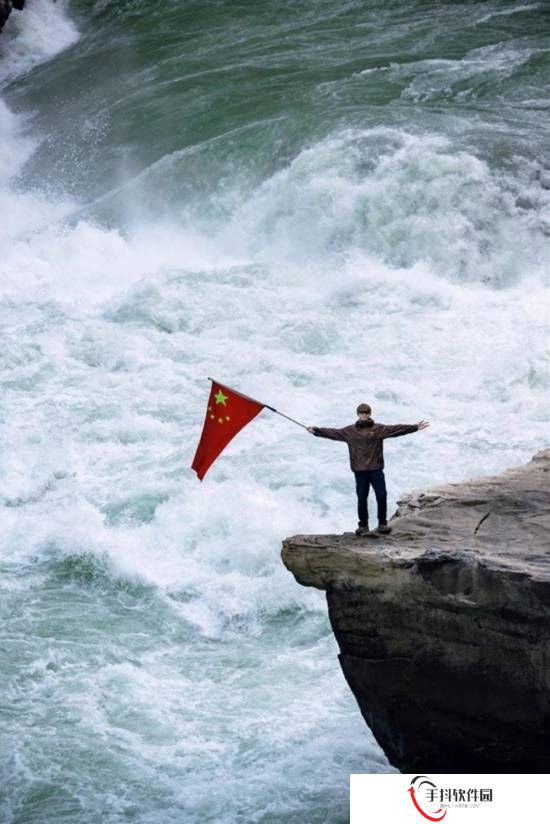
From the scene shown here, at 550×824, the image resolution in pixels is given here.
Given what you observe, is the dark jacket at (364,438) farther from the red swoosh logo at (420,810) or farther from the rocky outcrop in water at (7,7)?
the rocky outcrop in water at (7,7)

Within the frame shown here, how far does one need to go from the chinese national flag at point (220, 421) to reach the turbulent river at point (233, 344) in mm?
2136

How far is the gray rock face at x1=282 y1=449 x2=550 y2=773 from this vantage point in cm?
925

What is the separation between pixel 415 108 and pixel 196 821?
16.2 m

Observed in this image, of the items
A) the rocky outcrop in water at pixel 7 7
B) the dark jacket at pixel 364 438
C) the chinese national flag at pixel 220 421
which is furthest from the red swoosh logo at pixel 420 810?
the rocky outcrop in water at pixel 7 7

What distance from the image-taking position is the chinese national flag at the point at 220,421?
427 inches

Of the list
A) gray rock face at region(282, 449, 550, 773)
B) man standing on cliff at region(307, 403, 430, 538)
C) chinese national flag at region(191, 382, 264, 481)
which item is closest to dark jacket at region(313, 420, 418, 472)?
man standing on cliff at region(307, 403, 430, 538)

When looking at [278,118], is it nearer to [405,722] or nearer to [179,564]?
[179,564]

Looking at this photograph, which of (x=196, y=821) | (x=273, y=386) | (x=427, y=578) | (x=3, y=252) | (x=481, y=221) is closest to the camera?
(x=427, y=578)

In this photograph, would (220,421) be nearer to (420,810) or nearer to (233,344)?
(420,810)

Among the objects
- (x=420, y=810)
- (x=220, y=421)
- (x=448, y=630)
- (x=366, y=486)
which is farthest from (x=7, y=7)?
(x=420, y=810)

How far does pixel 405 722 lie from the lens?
9.85 metres

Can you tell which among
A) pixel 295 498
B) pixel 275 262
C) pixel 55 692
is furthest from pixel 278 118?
pixel 55 692

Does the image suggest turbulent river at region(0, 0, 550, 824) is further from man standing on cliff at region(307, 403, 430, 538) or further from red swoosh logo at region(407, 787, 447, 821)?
man standing on cliff at region(307, 403, 430, 538)

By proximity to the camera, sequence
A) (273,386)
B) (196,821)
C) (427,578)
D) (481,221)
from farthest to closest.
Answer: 1. (481,221)
2. (273,386)
3. (196,821)
4. (427,578)
